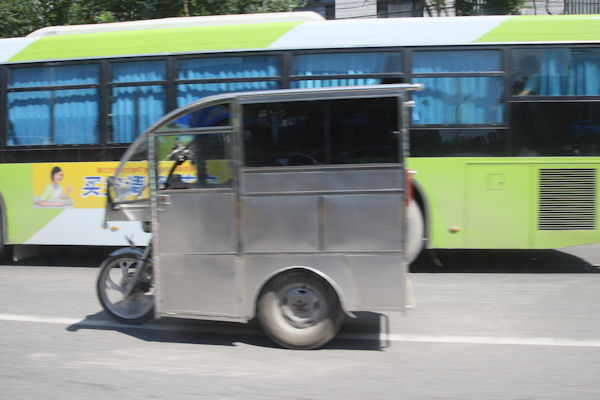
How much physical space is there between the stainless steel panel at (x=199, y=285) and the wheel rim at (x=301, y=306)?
402 millimetres

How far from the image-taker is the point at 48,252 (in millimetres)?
9070

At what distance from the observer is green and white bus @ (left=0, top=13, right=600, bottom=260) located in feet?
21.7

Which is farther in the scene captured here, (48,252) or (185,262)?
(48,252)

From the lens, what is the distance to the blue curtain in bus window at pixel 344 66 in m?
6.86

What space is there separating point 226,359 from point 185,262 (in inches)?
35.2

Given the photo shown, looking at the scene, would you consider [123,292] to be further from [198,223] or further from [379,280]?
[379,280]

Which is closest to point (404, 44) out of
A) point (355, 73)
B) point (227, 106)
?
point (355, 73)

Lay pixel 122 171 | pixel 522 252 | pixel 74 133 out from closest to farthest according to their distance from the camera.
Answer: pixel 122 171 < pixel 74 133 < pixel 522 252

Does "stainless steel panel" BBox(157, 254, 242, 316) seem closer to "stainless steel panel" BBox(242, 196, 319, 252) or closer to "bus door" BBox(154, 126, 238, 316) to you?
"bus door" BBox(154, 126, 238, 316)

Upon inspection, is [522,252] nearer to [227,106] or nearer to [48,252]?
[227,106]

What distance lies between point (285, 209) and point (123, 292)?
1983mm

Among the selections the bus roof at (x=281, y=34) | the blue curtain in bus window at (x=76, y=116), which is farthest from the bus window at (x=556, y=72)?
the blue curtain in bus window at (x=76, y=116)

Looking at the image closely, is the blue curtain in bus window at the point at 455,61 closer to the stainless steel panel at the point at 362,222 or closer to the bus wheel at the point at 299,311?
the stainless steel panel at the point at 362,222


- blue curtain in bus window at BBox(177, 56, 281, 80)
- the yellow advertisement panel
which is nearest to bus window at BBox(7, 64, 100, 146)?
the yellow advertisement panel
